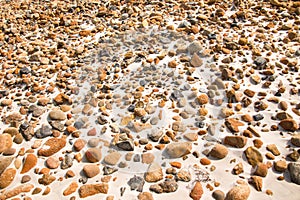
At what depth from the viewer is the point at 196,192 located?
2.25m

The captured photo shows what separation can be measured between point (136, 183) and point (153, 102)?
1021mm

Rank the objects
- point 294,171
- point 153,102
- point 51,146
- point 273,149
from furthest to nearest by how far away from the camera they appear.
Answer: point 153,102, point 51,146, point 273,149, point 294,171

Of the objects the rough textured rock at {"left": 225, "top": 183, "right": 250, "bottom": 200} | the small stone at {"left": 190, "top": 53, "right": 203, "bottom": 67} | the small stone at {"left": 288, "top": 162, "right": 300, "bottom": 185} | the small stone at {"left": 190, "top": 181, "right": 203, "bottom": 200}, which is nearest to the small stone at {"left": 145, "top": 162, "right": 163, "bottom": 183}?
the small stone at {"left": 190, "top": 181, "right": 203, "bottom": 200}

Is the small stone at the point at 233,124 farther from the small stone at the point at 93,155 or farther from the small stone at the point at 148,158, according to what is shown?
the small stone at the point at 93,155

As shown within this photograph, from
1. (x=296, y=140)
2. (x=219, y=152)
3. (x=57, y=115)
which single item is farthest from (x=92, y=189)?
(x=296, y=140)

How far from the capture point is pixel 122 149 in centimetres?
264

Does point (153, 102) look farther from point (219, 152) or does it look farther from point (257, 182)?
point (257, 182)

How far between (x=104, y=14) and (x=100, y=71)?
1.54 meters

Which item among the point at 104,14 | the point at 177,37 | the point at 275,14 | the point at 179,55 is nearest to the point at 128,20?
the point at 104,14

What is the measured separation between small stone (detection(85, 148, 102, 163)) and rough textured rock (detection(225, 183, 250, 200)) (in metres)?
1.14

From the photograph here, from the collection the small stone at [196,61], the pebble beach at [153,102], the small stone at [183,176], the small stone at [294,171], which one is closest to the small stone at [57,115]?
the pebble beach at [153,102]

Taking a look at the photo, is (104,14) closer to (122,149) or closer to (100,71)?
(100,71)

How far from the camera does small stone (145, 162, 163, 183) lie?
7.77 ft

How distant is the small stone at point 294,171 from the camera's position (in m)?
2.29
